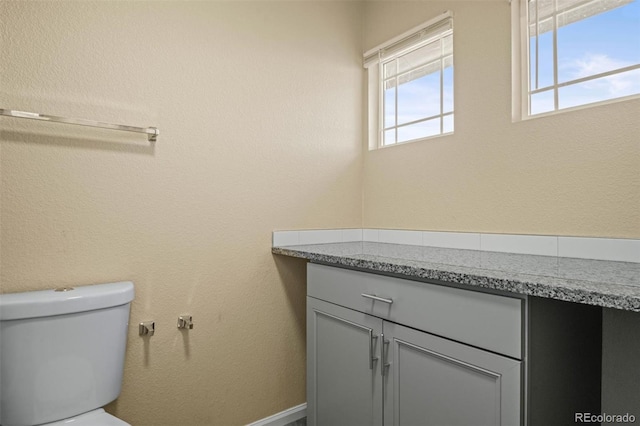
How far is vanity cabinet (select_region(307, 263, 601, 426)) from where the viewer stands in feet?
3.29

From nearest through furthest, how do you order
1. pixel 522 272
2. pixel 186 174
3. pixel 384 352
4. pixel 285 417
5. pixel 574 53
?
pixel 522 272 → pixel 384 352 → pixel 574 53 → pixel 186 174 → pixel 285 417

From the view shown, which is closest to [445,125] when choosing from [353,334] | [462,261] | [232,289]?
[462,261]

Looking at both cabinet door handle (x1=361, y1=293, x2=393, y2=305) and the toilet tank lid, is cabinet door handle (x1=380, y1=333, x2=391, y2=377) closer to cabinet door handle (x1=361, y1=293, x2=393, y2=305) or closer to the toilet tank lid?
cabinet door handle (x1=361, y1=293, x2=393, y2=305)

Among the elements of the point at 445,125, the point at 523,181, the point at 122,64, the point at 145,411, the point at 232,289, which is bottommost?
the point at 145,411

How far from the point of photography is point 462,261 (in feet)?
4.39

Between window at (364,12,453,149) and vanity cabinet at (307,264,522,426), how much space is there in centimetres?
98

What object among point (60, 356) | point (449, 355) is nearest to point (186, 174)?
point (60, 356)

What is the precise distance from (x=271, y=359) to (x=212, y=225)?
0.73 m

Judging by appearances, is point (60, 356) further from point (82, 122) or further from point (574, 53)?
point (574, 53)

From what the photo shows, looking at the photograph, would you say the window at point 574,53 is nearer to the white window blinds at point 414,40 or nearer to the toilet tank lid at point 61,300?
the white window blinds at point 414,40

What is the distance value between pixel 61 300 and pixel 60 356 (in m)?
0.17

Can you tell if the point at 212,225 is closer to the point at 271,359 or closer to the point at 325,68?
the point at 271,359

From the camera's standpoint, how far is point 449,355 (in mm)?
1146

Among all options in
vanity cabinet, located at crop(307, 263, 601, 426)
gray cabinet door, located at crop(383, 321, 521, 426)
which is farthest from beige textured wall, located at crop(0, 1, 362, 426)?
gray cabinet door, located at crop(383, 321, 521, 426)
